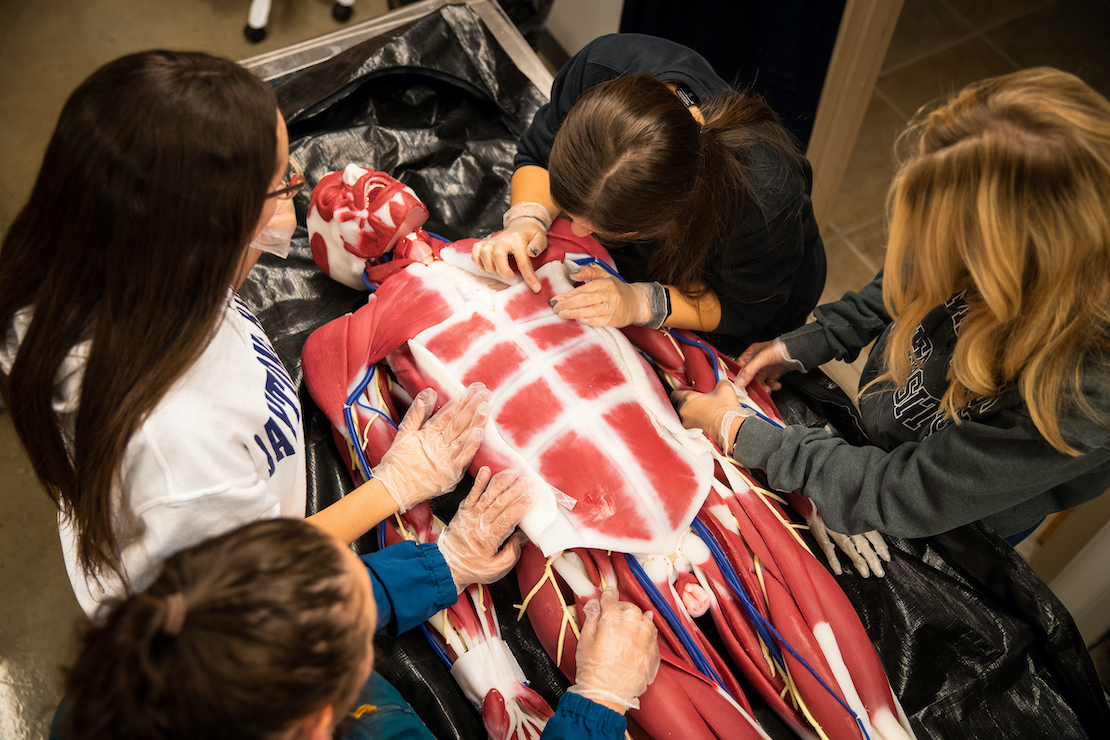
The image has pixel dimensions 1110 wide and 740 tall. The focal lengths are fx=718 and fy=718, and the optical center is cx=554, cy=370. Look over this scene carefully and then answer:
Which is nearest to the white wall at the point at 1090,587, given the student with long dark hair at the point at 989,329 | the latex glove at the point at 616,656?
the student with long dark hair at the point at 989,329

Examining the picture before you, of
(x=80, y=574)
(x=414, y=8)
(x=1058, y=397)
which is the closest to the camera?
(x=1058, y=397)

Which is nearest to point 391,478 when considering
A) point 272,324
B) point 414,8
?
point 272,324

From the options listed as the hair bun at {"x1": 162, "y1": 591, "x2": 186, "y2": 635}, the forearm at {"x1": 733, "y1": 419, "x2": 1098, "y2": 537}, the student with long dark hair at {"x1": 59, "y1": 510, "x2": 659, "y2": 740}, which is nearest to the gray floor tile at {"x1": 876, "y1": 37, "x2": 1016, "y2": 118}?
the forearm at {"x1": 733, "y1": 419, "x2": 1098, "y2": 537}

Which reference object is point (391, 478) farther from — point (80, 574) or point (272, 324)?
point (272, 324)

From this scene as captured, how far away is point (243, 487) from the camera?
117 centimetres

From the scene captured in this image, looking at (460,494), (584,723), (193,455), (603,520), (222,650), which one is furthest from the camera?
(460,494)

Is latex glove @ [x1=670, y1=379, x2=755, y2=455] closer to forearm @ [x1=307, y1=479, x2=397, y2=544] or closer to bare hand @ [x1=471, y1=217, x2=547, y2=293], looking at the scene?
bare hand @ [x1=471, y1=217, x2=547, y2=293]

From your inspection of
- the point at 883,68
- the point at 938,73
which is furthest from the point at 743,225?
the point at 938,73

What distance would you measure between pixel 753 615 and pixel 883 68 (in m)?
3.19

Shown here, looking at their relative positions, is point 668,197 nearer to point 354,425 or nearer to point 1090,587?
point 354,425

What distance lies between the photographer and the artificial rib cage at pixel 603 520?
55.9 inches

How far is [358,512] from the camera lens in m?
Result: 1.48

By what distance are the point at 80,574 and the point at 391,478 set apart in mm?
597

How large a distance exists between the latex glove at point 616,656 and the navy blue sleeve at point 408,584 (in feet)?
0.95
